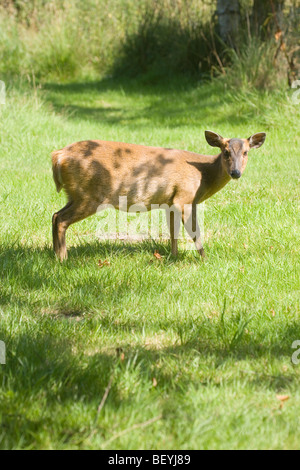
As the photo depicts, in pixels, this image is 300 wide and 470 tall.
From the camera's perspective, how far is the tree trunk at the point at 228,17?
11.7 meters

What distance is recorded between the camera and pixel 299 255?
15.3 ft

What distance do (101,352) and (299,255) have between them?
1.98 m

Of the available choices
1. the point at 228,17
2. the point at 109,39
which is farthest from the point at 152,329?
the point at 109,39

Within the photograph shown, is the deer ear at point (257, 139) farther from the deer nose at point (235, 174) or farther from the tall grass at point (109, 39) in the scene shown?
the tall grass at point (109, 39)

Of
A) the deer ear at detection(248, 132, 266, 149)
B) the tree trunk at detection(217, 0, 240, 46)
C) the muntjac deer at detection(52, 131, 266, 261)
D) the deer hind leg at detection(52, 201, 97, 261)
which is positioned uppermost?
the tree trunk at detection(217, 0, 240, 46)

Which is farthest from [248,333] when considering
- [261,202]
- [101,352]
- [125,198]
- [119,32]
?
[119,32]

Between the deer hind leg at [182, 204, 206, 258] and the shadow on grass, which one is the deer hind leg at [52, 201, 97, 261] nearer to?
the deer hind leg at [182, 204, 206, 258]

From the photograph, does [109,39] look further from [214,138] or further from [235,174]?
[235,174]

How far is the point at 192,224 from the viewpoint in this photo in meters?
4.87

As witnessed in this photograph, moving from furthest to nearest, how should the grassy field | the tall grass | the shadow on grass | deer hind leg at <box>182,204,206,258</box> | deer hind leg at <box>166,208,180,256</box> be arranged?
the tall grass, the shadow on grass, deer hind leg at <box>166,208,180,256</box>, deer hind leg at <box>182,204,206,258</box>, the grassy field

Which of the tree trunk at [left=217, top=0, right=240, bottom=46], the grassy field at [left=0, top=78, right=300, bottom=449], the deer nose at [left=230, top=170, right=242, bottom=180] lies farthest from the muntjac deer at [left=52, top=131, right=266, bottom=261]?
the tree trunk at [left=217, top=0, right=240, bottom=46]

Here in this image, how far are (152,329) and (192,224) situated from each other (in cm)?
149

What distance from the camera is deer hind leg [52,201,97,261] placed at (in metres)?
4.59

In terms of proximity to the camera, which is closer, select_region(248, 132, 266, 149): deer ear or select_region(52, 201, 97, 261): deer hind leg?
select_region(52, 201, 97, 261): deer hind leg
